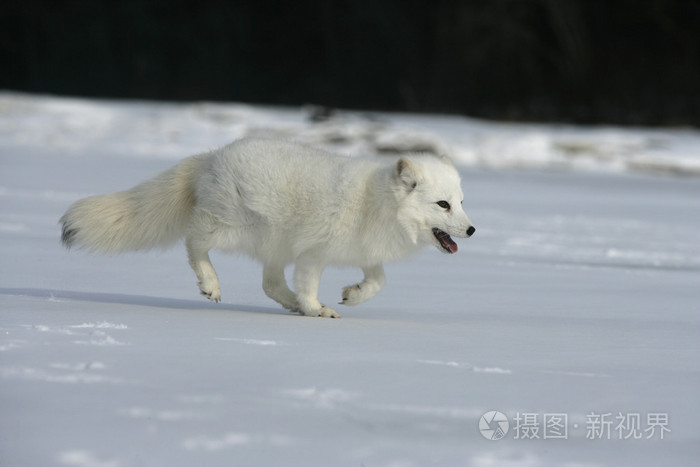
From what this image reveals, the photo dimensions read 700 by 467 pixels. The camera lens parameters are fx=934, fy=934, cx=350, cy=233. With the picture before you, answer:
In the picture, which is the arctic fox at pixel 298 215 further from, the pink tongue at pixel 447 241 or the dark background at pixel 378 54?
the dark background at pixel 378 54

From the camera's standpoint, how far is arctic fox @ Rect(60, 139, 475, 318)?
4.07 meters

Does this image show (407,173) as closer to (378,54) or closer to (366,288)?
(366,288)

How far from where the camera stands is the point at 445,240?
13.5 feet

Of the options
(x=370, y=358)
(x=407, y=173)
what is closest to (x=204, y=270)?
(x=407, y=173)

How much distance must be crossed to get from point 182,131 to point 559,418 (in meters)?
11.7

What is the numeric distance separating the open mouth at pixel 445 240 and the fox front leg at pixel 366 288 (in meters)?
0.32

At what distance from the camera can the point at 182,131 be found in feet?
45.1

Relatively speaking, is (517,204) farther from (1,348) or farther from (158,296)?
(1,348)

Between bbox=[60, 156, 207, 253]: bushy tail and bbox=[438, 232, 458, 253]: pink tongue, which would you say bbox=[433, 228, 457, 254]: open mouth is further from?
bbox=[60, 156, 207, 253]: bushy tail

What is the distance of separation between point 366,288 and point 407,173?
0.56 meters

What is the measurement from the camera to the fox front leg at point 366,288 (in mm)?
4195

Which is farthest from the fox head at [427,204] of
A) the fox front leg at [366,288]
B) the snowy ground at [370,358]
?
the snowy ground at [370,358]

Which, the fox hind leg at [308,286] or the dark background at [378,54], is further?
the dark background at [378,54]

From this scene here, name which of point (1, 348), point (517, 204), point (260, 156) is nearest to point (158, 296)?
point (260, 156)
